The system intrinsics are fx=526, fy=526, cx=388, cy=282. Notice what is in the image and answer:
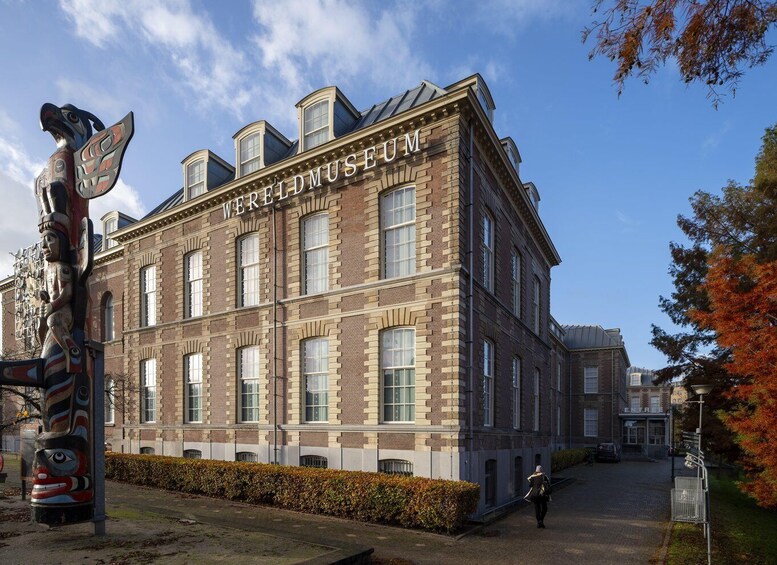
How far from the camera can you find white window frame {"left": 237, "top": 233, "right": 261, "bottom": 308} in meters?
22.2

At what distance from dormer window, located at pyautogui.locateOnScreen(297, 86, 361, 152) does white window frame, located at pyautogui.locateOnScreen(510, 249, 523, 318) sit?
9.38 m

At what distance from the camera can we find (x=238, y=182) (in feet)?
73.3

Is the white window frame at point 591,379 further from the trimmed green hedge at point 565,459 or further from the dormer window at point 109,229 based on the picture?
the dormer window at point 109,229

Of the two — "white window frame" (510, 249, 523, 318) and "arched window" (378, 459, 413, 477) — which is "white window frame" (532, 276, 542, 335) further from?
"arched window" (378, 459, 413, 477)

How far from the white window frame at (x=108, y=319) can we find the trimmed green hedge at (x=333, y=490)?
45.2 ft

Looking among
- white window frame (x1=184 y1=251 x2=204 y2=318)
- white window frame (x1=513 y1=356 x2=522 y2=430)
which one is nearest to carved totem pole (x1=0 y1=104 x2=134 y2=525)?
white window frame (x1=184 y1=251 x2=204 y2=318)

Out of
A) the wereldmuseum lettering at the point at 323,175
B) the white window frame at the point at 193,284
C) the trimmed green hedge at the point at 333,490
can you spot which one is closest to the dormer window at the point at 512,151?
the wereldmuseum lettering at the point at 323,175

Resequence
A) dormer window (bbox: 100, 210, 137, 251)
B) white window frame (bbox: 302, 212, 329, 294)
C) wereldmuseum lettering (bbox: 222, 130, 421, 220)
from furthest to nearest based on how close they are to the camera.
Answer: dormer window (bbox: 100, 210, 137, 251) → white window frame (bbox: 302, 212, 329, 294) → wereldmuseum lettering (bbox: 222, 130, 421, 220)

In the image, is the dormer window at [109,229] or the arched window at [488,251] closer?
the arched window at [488,251]

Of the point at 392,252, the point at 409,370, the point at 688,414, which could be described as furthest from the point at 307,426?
the point at 688,414

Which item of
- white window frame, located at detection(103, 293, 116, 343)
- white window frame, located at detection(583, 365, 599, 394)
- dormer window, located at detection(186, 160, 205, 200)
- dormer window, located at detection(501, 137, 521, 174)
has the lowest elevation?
white window frame, located at detection(583, 365, 599, 394)

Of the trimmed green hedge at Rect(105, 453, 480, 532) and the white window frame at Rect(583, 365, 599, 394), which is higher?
the trimmed green hedge at Rect(105, 453, 480, 532)

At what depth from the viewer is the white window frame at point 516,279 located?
77.8 feet

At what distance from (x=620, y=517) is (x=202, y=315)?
60.1 ft
